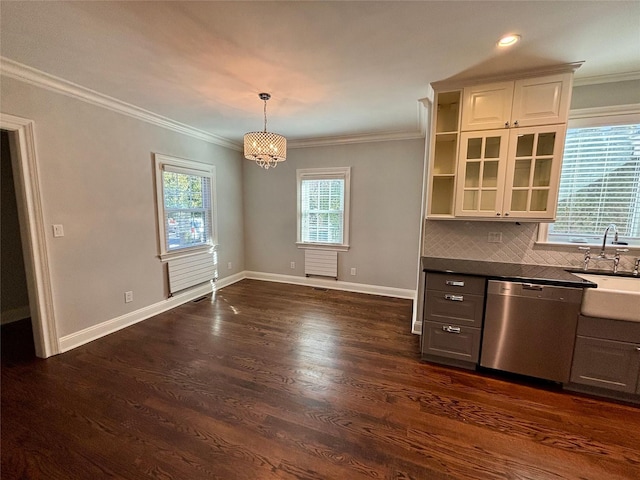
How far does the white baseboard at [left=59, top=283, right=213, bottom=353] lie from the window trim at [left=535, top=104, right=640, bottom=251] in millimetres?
4392

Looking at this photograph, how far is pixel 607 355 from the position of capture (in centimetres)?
201

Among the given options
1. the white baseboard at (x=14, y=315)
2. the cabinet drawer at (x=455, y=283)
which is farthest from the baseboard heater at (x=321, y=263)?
the white baseboard at (x=14, y=315)

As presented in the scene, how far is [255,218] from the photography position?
5.17 meters

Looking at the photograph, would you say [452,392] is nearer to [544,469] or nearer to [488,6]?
[544,469]

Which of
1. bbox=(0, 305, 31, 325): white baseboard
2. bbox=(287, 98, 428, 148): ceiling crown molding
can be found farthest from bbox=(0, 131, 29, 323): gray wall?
bbox=(287, 98, 428, 148): ceiling crown molding

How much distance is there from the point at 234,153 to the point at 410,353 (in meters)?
4.22

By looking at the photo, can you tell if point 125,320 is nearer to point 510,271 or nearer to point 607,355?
point 510,271

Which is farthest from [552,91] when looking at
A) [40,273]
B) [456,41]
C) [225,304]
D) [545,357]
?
[40,273]

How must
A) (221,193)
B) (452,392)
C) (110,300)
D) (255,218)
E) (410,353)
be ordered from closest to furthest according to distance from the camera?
(452,392) → (410,353) → (110,300) → (221,193) → (255,218)

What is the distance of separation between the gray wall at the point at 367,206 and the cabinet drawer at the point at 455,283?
1.77 m

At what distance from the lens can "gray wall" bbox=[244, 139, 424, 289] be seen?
411cm

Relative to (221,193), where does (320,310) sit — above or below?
below

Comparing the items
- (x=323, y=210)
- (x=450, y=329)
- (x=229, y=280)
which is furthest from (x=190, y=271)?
(x=450, y=329)

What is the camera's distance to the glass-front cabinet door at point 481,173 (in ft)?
8.00
